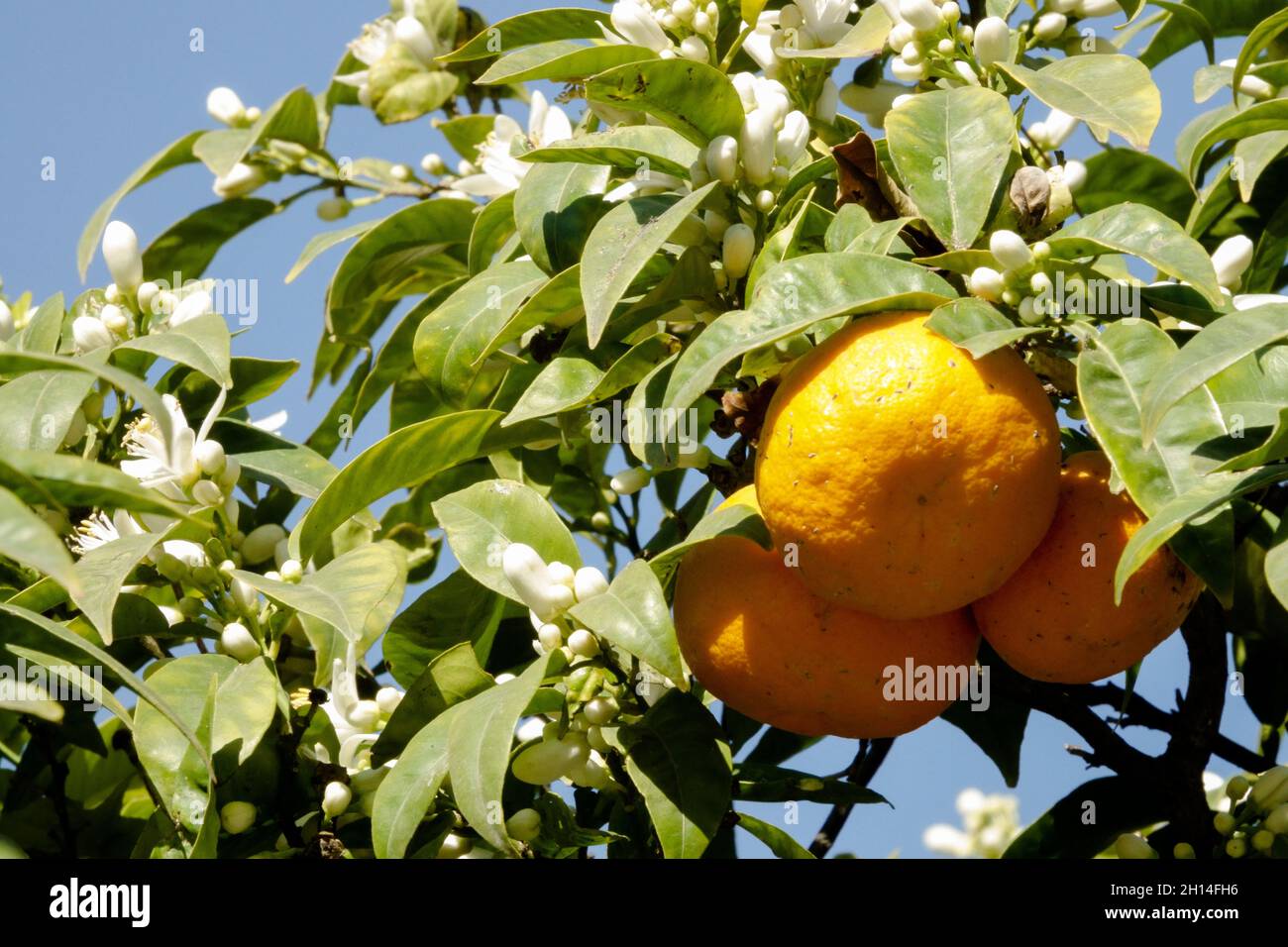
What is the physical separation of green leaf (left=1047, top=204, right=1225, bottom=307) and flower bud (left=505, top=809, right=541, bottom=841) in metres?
0.68

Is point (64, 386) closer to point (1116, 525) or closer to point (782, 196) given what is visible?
point (782, 196)

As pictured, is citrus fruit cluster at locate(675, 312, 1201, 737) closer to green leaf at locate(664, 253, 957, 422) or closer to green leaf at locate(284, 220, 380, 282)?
green leaf at locate(664, 253, 957, 422)

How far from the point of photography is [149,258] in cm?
204

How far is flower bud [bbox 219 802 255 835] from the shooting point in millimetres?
1324

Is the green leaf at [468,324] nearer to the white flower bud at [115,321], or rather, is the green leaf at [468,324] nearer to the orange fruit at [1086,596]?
the white flower bud at [115,321]

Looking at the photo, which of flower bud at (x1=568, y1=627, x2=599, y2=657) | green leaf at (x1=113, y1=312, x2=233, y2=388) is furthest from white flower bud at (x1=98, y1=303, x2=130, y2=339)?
flower bud at (x1=568, y1=627, x2=599, y2=657)

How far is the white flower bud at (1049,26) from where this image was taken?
1.58m

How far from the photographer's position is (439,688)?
1.36 m

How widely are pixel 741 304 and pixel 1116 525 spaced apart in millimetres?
398

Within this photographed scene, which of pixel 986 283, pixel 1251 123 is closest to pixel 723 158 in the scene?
pixel 986 283

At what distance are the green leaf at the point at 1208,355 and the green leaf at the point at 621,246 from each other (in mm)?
404

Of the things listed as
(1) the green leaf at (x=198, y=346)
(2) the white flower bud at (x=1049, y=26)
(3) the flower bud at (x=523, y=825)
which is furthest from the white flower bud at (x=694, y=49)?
(3) the flower bud at (x=523, y=825)

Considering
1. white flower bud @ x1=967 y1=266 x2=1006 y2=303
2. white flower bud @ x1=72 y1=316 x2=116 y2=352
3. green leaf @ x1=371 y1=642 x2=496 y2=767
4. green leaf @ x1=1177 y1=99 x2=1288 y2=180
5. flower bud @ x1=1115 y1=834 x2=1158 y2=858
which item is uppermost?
green leaf @ x1=1177 y1=99 x2=1288 y2=180

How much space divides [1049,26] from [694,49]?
0.40 metres
